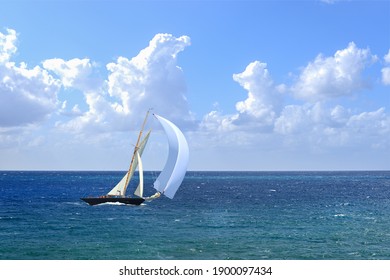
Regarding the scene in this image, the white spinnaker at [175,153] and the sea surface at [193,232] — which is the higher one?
the white spinnaker at [175,153]

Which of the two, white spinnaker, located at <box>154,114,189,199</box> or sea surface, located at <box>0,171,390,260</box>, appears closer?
sea surface, located at <box>0,171,390,260</box>

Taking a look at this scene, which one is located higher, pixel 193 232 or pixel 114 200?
pixel 114 200

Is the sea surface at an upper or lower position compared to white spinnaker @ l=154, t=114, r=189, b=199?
lower

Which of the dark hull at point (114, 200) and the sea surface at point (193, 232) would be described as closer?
the sea surface at point (193, 232)

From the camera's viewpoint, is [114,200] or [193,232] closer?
[193,232]

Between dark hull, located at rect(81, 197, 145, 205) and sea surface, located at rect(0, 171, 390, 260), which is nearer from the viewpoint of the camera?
sea surface, located at rect(0, 171, 390, 260)

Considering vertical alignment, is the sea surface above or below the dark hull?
below

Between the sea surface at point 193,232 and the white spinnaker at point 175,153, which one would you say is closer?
the sea surface at point 193,232

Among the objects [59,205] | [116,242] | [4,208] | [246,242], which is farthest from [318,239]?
[4,208]
